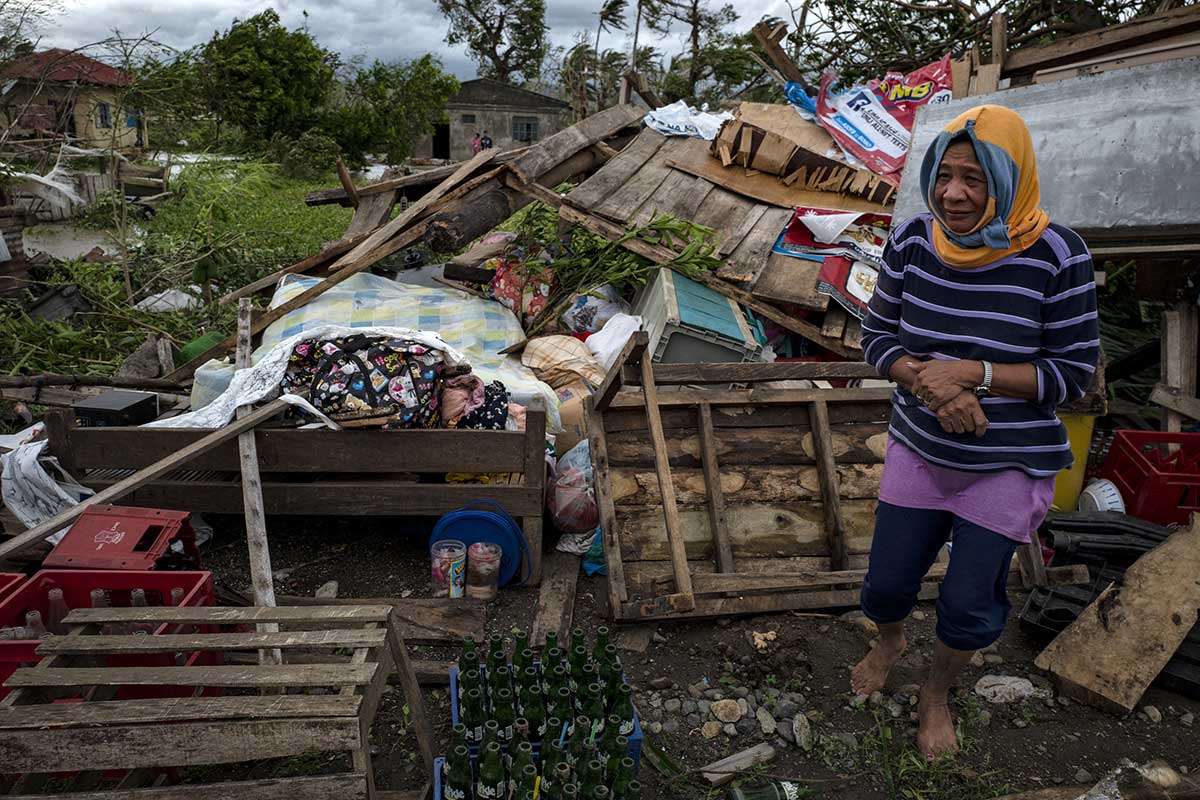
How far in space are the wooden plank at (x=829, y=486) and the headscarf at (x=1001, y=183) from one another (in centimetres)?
173

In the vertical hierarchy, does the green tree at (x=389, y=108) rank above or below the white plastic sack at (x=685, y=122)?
above

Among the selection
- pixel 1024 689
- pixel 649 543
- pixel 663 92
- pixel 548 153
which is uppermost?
pixel 663 92

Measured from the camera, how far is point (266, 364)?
3785 millimetres

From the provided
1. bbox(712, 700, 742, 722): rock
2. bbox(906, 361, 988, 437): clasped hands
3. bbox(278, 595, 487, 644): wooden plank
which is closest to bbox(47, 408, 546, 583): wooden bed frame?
bbox(278, 595, 487, 644): wooden plank

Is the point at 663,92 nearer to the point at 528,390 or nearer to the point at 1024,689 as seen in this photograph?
the point at 528,390

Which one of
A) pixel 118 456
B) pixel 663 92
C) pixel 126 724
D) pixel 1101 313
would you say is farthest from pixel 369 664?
pixel 663 92

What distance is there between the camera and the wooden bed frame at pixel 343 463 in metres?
3.67

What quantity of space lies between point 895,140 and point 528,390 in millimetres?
4162

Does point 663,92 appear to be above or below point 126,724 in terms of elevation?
above

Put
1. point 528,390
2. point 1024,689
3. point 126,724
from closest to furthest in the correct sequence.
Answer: point 126,724 < point 1024,689 < point 528,390

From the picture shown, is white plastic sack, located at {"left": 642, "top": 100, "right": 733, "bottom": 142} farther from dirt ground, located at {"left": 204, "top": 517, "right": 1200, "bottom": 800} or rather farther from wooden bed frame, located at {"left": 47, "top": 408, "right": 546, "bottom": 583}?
dirt ground, located at {"left": 204, "top": 517, "right": 1200, "bottom": 800}

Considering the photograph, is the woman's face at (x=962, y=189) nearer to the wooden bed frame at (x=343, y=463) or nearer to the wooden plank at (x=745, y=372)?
the wooden plank at (x=745, y=372)

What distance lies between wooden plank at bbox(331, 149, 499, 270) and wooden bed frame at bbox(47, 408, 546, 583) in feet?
6.56

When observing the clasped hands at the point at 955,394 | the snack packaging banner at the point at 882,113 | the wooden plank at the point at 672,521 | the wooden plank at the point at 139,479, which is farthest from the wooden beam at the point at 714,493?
the snack packaging banner at the point at 882,113
